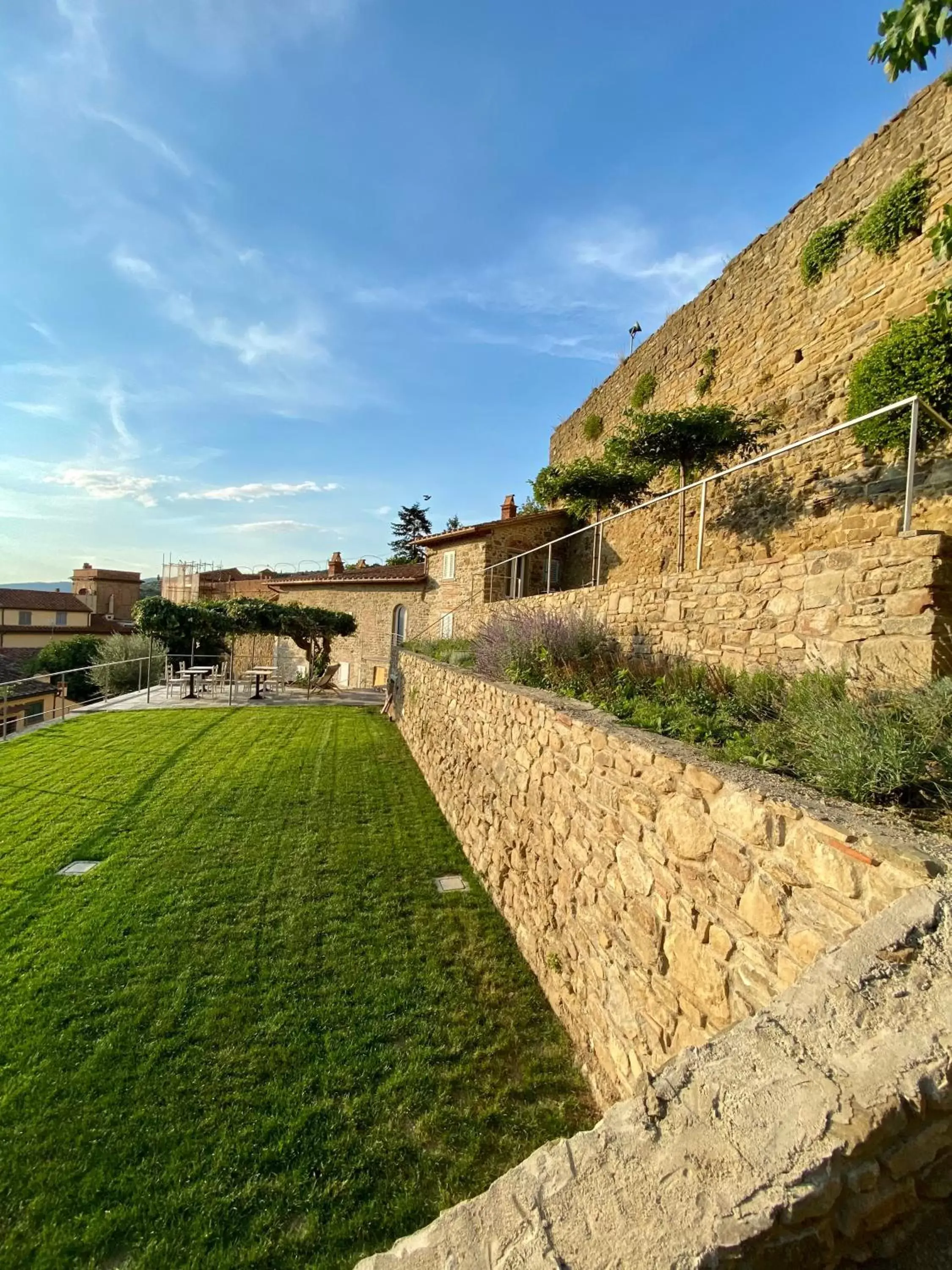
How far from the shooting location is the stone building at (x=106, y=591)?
42781mm

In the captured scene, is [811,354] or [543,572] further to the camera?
[543,572]

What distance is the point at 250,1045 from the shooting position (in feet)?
11.0

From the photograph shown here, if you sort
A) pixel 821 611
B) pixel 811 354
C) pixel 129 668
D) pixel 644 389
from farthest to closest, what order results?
pixel 129 668 < pixel 644 389 < pixel 811 354 < pixel 821 611

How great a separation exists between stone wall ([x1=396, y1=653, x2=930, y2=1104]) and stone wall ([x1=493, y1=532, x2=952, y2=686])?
165 centimetres

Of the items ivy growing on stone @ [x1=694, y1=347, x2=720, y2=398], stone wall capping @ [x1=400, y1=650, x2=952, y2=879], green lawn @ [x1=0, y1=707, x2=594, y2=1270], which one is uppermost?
ivy growing on stone @ [x1=694, y1=347, x2=720, y2=398]

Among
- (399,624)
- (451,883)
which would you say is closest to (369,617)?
(399,624)

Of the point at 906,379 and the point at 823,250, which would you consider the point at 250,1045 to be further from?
the point at 823,250

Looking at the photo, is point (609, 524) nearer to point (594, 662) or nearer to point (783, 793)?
point (594, 662)

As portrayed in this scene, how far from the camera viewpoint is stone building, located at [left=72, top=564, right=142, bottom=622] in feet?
140

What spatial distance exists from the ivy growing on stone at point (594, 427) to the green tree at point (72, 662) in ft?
83.4

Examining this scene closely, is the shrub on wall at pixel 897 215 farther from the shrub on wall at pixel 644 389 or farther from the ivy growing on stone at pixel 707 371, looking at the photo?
the shrub on wall at pixel 644 389

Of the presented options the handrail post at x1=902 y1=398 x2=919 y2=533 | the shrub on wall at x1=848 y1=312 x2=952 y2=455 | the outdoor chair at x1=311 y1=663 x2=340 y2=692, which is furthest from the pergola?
the handrail post at x1=902 y1=398 x2=919 y2=533

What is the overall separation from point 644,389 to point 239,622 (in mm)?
14480

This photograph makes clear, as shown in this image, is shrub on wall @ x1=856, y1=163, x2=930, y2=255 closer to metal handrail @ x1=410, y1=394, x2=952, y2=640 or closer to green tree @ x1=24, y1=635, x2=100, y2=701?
metal handrail @ x1=410, y1=394, x2=952, y2=640
